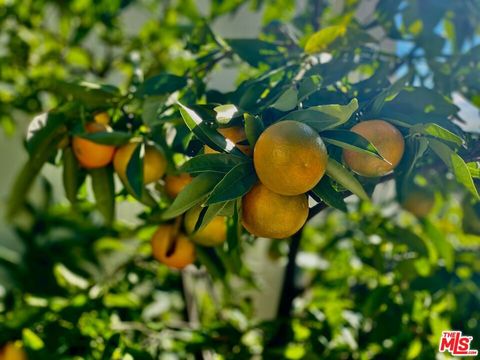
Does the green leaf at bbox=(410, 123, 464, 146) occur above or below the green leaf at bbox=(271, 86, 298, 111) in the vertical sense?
below

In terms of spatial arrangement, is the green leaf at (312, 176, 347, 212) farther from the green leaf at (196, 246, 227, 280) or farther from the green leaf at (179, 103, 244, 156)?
the green leaf at (196, 246, 227, 280)

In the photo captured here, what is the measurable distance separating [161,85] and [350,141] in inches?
13.9

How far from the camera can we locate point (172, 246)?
0.85 metres

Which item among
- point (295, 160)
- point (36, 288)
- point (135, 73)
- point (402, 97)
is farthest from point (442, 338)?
point (36, 288)

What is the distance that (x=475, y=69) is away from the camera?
3.25 ft

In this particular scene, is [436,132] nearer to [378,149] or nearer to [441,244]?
[378,149]

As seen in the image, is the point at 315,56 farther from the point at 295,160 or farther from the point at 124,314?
the point at 124,314

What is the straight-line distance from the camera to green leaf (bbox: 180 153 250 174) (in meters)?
0.50

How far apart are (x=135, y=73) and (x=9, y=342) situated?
18.1 inches

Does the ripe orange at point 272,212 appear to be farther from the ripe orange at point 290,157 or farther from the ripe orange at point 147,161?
the ripe orange at point 147,161

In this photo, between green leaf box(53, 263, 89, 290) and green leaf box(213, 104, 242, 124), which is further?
green leaf box(53, 263, 89, 290)

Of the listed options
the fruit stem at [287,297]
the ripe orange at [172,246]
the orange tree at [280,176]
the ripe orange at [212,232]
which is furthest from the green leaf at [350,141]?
the fruit stem at [287,297]

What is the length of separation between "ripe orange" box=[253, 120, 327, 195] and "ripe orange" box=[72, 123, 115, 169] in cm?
33

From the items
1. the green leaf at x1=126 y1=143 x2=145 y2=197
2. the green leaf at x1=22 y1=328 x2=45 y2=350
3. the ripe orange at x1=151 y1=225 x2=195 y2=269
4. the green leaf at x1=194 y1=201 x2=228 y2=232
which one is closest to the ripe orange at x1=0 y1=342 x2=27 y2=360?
the green leaf at x1=22 y1=328 x2=45 y2=350
